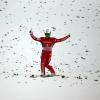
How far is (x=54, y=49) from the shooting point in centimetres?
258

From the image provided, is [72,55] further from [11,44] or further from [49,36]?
[11,44]

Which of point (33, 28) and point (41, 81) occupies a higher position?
point (33, 28)

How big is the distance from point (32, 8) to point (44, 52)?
445mm

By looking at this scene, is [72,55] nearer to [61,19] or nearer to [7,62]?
[61,19]

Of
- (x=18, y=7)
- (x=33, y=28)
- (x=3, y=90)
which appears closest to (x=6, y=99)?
(x=3, y=90)

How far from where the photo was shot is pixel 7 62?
2574mm

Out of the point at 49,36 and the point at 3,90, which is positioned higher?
the point at 49,36

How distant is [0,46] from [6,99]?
506mm

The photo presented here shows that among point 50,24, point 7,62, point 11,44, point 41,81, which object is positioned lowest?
point 41,81

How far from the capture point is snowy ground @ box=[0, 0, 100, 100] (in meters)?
2.56

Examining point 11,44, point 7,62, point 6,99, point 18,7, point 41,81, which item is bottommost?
point 6,99

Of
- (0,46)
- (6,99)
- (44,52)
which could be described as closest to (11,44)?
(0,46)

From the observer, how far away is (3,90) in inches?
101

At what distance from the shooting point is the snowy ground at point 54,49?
2.56 meters
